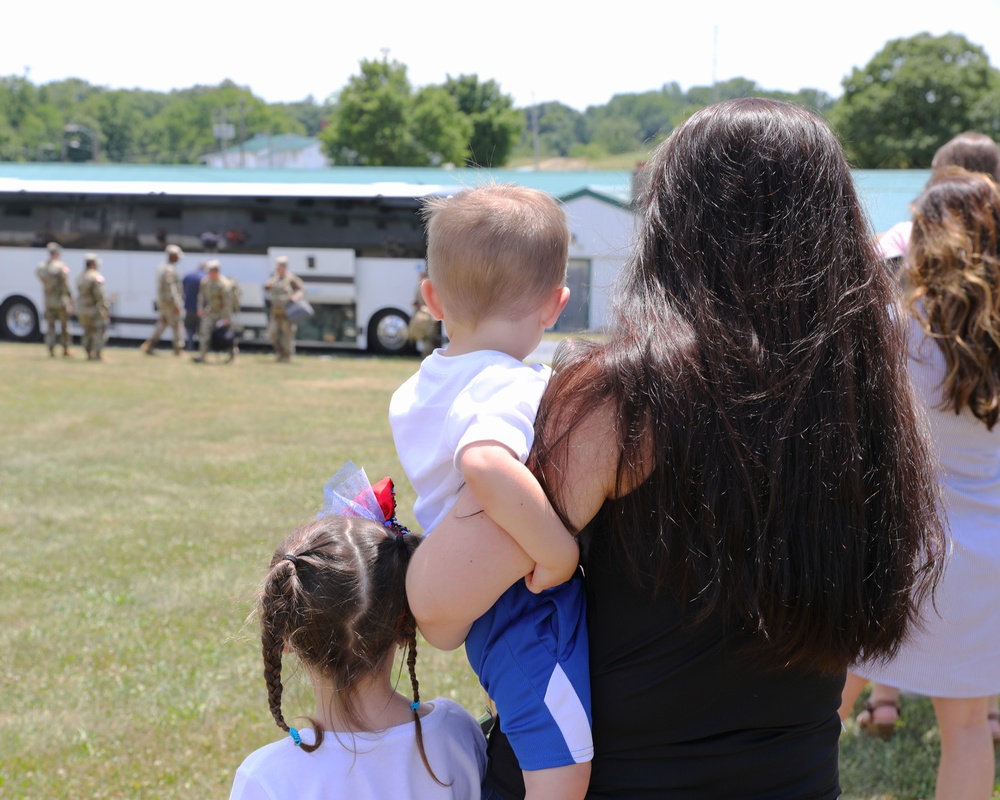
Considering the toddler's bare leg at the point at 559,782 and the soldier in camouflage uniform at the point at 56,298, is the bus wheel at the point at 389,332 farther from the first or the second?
the toddler's bare leg at the point at 559,782

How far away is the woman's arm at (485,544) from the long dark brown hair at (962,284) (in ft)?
5.48

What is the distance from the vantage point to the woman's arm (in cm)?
145

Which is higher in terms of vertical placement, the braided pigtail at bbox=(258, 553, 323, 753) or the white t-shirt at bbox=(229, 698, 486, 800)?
the braided pigtail at bbox=(258, 553, 323, 753)

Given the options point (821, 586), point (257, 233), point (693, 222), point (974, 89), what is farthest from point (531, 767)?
point (974, 89)

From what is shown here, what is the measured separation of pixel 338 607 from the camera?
69.5 inches

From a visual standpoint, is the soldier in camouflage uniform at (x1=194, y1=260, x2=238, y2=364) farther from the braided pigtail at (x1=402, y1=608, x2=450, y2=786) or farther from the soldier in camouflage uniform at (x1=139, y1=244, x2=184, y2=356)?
the braided pigtail at (x1=402, y1=608, x2=450, y2=786)

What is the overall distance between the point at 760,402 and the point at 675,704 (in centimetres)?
48

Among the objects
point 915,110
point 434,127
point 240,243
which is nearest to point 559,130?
point 434,127

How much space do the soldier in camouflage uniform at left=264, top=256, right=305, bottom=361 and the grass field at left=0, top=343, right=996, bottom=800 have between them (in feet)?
19.2

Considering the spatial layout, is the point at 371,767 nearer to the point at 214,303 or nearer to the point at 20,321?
the point at 214,303

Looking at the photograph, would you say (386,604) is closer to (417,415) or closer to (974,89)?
(417,415)

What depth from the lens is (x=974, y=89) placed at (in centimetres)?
5181

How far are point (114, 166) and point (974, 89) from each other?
1741 inches

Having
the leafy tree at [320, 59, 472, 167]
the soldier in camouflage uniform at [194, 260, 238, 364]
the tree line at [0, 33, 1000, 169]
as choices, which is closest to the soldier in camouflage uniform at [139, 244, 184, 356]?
the soldier in camouflage uniform at [194, 260, 238, 364]
